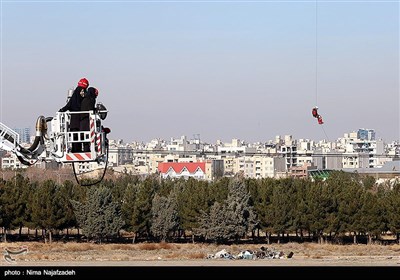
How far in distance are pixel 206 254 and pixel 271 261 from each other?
24.9 feet

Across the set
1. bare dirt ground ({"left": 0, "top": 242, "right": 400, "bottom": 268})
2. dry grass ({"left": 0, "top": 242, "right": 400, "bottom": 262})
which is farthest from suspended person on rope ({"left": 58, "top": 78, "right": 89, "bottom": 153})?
dry grass ({"left": 0, "top": 242, "right": 400, "bottom": 262})

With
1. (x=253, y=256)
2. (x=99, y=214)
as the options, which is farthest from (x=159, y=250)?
(x=253, y=256)

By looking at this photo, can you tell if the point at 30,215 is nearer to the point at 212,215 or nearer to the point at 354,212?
the point at 212,215

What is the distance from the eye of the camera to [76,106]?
13438 millimetres

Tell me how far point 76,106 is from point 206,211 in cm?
5598

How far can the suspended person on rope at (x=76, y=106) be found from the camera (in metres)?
13.3

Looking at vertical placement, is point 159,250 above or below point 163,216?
below

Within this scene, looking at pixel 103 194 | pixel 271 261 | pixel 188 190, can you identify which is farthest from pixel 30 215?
pixel 271 261

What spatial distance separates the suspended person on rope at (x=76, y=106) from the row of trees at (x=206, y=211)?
53.9 metres

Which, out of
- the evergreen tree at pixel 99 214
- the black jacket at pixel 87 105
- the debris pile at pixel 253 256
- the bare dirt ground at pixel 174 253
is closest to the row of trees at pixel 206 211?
the evergreen tree at pixel 99 214

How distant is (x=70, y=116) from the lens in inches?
526

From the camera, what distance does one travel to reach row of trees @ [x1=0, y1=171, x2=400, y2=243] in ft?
221

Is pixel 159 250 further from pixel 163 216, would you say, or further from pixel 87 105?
pixel 87 105

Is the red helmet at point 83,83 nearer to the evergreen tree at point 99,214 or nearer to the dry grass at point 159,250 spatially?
the dry grass at point 159,250
